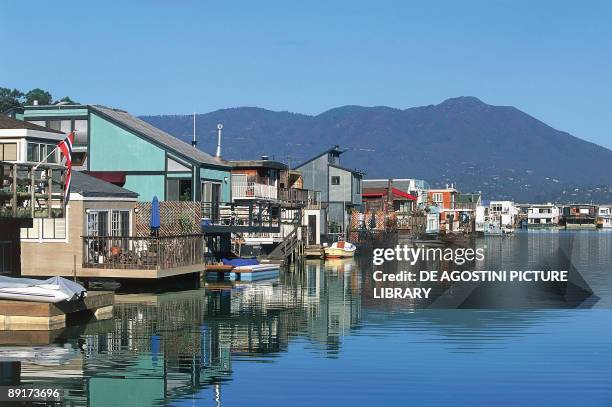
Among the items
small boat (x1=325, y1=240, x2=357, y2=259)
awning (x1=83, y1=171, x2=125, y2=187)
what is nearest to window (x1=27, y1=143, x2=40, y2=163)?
awning (x1=83, y1=171, x2=125, y2=187)

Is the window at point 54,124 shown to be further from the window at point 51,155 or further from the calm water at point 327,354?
the calm water at point 327,354

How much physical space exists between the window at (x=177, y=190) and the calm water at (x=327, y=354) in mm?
14249

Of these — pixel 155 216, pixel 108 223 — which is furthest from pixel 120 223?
pixel 155 216

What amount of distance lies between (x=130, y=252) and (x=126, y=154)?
55.6 feet

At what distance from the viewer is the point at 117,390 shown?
78.3 feet

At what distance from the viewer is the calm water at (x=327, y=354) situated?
23.9 metres

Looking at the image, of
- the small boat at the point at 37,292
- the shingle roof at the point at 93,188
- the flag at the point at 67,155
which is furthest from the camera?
the shingle roof at the point at 93,188

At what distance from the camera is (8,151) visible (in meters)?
47.0

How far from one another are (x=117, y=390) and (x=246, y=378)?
138 inches

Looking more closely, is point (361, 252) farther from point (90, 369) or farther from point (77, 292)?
point (90, 369)

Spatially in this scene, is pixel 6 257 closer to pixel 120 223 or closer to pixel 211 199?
pixel 120 223

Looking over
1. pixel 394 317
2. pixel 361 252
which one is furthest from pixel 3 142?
pixel 361 252

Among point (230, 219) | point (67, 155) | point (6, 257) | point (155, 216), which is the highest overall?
point (67, 155)

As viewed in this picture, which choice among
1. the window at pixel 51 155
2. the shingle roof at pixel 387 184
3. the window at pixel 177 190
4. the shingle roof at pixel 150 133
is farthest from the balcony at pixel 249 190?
the shingle roof at pixel 387 184
